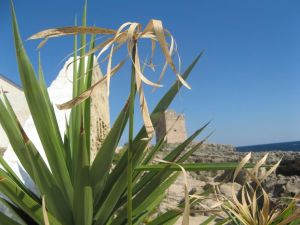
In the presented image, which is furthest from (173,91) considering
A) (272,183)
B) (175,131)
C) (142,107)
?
(175,131)

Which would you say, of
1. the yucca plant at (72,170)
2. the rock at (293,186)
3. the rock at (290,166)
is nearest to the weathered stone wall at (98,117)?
the yucca plant at (72,170)

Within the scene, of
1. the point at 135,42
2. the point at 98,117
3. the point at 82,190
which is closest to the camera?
the point at 135,42

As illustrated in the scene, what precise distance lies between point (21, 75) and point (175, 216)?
711 millimetres

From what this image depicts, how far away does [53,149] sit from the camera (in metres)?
1.06

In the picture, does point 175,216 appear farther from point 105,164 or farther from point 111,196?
point 105,164

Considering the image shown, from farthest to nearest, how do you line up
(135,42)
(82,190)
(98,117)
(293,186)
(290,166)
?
1. (290,166)
2. (293,186)
3. (98,117)
4. (82,190)
5. (135,42)

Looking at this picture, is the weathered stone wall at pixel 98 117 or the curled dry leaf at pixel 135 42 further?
the weathered stone wall at pixel 98 117

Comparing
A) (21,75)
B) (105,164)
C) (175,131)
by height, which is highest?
(21,75)

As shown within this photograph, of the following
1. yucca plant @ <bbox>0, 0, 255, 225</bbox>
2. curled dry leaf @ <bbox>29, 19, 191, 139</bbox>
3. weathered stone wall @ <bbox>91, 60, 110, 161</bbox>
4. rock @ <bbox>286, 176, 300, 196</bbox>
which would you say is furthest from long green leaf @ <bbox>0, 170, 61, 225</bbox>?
rock @ <bbox>286, 176, 300, 196</bbox>

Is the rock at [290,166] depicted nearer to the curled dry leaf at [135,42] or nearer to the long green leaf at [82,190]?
the long green leaf at [82,190]

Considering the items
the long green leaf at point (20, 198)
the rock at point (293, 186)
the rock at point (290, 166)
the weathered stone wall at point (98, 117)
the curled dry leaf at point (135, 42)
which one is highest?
the curled dry leaf at point (135, 42)

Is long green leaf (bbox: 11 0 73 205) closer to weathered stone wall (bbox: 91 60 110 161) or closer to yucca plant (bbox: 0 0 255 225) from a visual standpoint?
yucca plant (bbox: 0 0 255 225)

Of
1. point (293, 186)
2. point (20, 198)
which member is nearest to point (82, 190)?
point (20, 198)

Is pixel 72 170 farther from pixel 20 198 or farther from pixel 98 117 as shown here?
pixel 98 117
